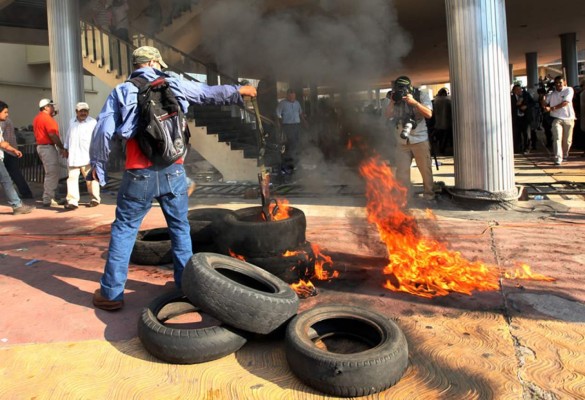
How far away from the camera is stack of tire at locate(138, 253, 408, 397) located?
207 centimetres

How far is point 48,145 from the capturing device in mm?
7188

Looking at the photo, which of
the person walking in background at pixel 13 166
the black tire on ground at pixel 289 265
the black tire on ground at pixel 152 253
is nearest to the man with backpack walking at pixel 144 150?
the black tire on ground at pixel 289 265

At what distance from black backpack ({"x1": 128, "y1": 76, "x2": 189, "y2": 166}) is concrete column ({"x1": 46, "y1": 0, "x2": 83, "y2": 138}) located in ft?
19.9

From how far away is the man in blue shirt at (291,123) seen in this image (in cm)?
902

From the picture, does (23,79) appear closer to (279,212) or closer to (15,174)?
(15,174)

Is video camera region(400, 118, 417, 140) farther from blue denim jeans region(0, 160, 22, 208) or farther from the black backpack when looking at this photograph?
blue denim jeans region(0, 160, 22, 208)

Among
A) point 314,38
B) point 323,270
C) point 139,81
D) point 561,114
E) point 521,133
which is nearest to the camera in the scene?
point 139,81

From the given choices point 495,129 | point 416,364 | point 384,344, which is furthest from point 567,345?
point 495,129

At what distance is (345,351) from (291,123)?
23.1 feet

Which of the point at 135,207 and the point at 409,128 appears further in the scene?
the point at 409,128

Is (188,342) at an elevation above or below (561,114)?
below

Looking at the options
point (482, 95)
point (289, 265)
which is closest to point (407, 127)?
point (482, 95)

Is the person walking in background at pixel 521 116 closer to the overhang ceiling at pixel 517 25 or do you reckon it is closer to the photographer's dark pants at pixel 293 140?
the overhang ceiling at pixel 517 25

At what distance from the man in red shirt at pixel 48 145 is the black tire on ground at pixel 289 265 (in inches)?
206
